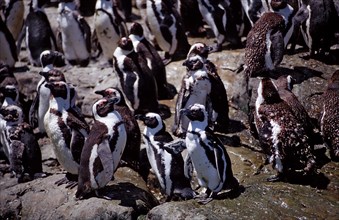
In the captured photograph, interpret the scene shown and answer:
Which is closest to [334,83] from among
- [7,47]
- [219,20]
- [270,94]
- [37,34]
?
[270,94]

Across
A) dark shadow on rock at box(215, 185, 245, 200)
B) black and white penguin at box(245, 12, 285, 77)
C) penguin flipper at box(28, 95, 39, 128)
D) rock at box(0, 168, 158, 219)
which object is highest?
black and white penguin at box(245, 12, 285, 77)

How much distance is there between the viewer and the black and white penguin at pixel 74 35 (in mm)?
12102

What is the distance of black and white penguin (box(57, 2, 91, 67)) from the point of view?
39.7 ft

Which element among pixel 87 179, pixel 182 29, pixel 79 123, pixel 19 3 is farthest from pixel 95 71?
pixel 87 179

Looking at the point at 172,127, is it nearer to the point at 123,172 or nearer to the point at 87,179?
the point at 123,172

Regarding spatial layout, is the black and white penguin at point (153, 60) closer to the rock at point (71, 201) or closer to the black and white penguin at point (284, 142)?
the rock at point (71, 201)

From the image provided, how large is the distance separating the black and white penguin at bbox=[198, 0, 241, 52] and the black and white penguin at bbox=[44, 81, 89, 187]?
3.36 m

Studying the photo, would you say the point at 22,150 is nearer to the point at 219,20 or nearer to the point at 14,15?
the point at 219,20

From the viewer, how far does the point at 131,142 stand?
28.5ft

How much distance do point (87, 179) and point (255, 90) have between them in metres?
2.61

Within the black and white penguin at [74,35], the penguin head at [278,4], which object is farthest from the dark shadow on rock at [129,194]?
the black and white penguin at [74,35]

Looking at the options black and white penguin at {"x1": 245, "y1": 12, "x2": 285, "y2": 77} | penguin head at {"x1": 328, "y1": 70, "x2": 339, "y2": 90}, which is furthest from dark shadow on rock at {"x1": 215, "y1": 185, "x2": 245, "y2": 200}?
black and white penguin at {"x1": 245, "y1": 12, "x2": 285, "y2": 77}

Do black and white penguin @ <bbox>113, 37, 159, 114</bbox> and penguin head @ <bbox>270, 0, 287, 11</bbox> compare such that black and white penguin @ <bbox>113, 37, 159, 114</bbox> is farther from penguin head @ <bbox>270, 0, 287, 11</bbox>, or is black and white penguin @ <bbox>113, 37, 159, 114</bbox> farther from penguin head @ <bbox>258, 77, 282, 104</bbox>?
penguin head @ <bbox>258, 77, 282, 104</bbox>

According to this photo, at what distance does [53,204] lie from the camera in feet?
27.0
